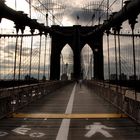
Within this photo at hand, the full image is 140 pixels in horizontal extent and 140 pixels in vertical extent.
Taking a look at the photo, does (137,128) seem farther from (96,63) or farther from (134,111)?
(96,63)

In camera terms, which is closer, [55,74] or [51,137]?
[51,137]

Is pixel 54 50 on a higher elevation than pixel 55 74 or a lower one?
higher

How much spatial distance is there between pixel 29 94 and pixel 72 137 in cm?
1255

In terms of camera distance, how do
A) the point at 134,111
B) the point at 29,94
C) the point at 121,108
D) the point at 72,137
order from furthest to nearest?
the point at 29,94 < the point at 121,108 < the point at 134,111 < the point at 72,137

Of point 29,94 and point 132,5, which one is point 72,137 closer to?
point 132,5

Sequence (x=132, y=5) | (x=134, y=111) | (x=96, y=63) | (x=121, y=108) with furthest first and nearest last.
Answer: (x=96, y=63), (x=121, y=108), (x=132, y=5), (x=134, y=111)

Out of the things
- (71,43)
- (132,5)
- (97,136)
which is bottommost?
(97,136)

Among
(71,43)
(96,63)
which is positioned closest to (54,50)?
(71,43)

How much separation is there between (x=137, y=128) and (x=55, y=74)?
98191 millimetres

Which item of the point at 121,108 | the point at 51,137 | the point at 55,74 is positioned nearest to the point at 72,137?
the point at 51,137

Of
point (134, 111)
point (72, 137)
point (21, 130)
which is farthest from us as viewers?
point (134, 111)

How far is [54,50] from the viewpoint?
109m

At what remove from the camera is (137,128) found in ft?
36.6

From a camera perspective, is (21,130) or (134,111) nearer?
(21,130)
